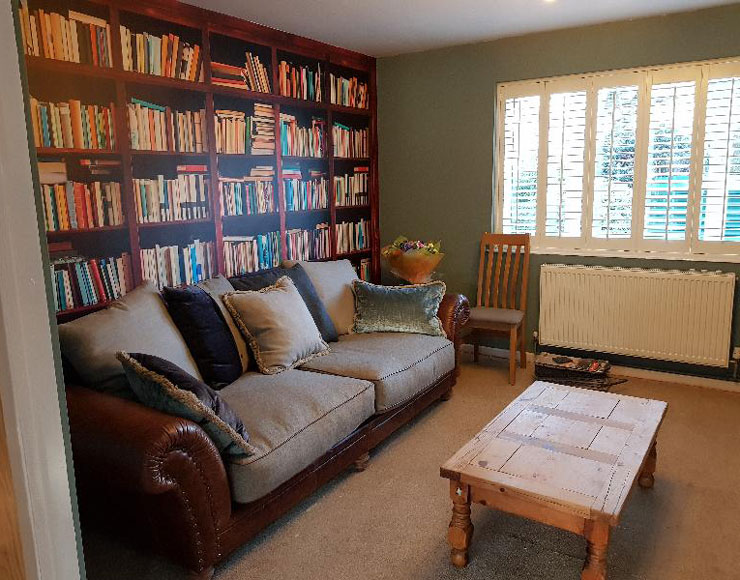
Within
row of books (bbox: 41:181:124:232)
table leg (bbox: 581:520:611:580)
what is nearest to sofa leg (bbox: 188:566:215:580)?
table leg (bbox: 581:520:611:580)

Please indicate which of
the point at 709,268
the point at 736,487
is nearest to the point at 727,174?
the point at 709,268

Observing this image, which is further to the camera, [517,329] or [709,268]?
[517,329]

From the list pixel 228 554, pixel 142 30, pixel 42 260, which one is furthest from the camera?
pixel 142 30

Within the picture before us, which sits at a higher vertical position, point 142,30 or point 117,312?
point 142,30

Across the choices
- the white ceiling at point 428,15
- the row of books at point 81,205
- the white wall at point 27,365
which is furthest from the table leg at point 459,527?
the white ceiling at point 428,15

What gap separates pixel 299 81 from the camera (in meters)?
4.36

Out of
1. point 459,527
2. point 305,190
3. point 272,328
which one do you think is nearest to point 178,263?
point 272,328

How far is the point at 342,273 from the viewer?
407cm

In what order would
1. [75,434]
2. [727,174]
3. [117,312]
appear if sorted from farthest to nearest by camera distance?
1. [727,174]
2. [117,312]
3. [75,434]

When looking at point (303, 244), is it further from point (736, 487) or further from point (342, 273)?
point (736, 487)

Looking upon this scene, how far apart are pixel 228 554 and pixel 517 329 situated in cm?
277

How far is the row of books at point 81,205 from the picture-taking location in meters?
2.90

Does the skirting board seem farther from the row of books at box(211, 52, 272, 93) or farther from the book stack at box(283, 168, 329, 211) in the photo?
the row of books at box(211, 52, 272, 93)

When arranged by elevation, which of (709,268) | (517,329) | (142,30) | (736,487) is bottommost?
(736,487)
